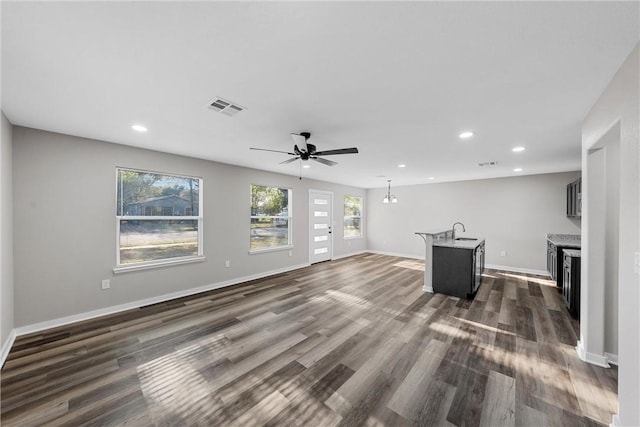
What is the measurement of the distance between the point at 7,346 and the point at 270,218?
160 inches

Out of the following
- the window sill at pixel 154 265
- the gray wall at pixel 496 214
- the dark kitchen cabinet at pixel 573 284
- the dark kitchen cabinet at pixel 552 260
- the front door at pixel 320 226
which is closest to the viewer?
the dark kitchen cabinet at pixel 573 284

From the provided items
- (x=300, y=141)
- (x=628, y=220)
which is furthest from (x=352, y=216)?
(x=628, y=220)

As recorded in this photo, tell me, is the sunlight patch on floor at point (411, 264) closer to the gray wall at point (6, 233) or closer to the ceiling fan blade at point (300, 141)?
the ceiling fan blade at point (300, 141)

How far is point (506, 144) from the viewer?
3361 millimetres

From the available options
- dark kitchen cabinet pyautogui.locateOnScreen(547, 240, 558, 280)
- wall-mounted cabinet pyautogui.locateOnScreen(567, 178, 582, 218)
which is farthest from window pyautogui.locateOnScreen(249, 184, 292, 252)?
wall-mounted cabinet pyautogui.locateOnScreen(567, 178, 582, 218)

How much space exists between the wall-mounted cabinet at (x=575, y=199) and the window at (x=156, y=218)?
692 cm

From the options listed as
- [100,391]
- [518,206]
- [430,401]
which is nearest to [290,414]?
[430,401]

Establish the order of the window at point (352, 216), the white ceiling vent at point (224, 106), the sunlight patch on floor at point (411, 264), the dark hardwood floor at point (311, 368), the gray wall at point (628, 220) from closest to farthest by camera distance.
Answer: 1. the gray wall at point (628, 220)
2. the dark hardwood floor at point (311, 368)
3. the white ceiling vent at point (224, 106)
4. the sunlight patch on floor at point (411, 264)
5. the window at point (352, 216)

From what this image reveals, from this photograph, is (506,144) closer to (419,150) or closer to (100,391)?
(419,150)

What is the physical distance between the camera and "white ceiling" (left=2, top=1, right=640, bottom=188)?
122 centimetres

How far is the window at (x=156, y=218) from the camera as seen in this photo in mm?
3613

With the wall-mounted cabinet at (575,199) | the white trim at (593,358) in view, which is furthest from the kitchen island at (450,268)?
the wall-mounted cabinet at (575,199)

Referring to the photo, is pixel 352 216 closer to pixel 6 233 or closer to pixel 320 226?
pixel 320 226

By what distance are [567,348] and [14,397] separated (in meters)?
5.11
